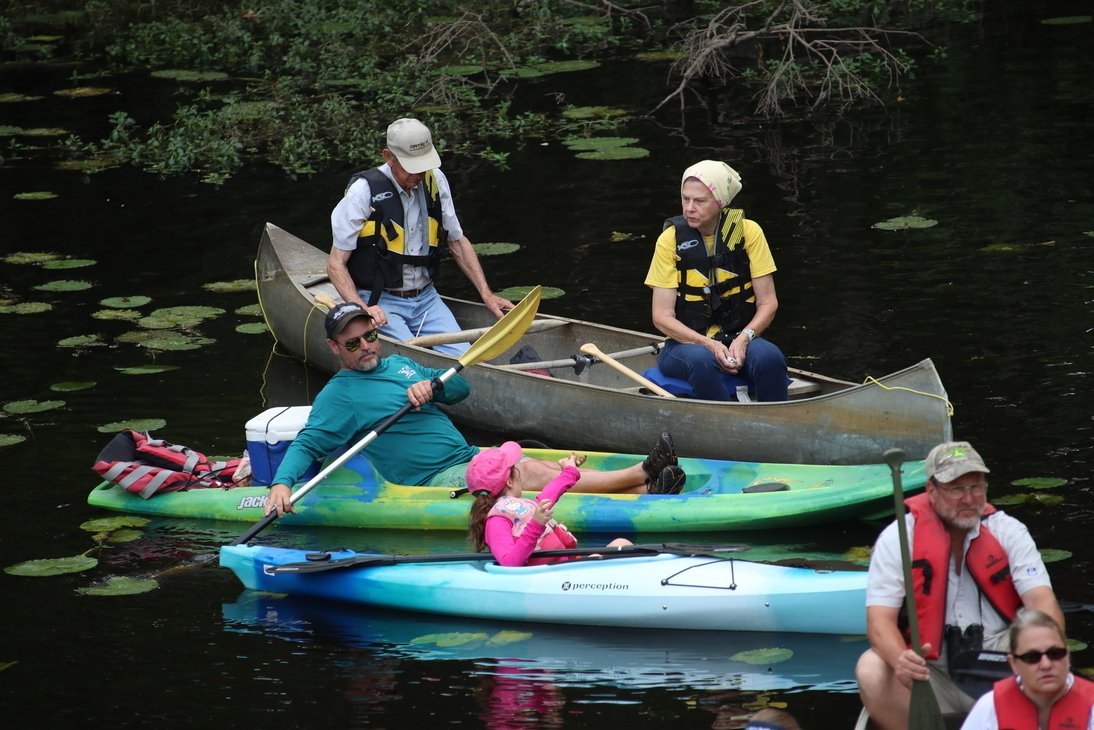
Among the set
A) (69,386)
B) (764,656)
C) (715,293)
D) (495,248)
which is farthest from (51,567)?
(495,248)

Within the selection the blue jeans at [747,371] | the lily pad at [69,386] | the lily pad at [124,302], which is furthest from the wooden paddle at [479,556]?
the lily pad at [124,302]

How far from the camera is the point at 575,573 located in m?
4.54

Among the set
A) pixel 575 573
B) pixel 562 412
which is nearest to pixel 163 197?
pixel 562 412

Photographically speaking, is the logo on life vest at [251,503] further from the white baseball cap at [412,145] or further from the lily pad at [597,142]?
the lily pad at [597,142]

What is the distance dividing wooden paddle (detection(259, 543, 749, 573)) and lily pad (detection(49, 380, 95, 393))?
2.61 metres

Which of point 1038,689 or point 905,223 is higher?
point 905,223

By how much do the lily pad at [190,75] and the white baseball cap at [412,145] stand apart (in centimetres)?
774

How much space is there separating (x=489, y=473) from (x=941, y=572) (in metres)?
1.77

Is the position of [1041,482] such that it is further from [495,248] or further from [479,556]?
[495,248]

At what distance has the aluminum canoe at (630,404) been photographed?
514cm

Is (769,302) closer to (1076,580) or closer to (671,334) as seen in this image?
(671,334)

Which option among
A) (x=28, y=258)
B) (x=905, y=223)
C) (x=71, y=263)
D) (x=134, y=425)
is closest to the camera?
(x=134, y=425)

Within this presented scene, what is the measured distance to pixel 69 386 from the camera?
7.03 m

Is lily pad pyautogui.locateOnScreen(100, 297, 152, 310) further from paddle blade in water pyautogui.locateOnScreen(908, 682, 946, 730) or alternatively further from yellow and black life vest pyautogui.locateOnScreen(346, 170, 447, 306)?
paddle blade in water pyautogui.locateOnScreen(908, 682, 946, 730)
